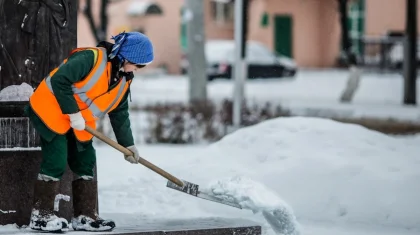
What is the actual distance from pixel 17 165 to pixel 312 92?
22.0 m

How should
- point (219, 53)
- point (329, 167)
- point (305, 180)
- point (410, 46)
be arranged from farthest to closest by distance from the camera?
1. point (219, 53)
2. point (410, 46)
3. point (329, 167)
4. point (305, 180)

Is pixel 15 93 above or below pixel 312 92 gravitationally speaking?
above

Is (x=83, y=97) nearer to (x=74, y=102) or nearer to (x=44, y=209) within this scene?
(x=74, y=102)

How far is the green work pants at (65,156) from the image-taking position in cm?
654

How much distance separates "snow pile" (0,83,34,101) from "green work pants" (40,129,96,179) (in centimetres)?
47

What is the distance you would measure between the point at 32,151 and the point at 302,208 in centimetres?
240

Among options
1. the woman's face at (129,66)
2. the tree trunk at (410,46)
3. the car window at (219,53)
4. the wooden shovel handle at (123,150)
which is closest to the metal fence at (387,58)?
the car window at (219,53)

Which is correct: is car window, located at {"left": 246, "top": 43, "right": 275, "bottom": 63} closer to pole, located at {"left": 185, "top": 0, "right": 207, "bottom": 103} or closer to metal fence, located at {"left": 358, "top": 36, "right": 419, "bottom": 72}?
metal fence, located at {"left": 358, "top": 36, "right": 419, "bottom": 72}

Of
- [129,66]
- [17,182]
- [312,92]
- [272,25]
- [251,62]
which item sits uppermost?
[129,66]

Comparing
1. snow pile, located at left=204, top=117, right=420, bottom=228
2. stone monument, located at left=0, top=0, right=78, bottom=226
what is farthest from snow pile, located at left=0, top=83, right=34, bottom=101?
snow pile, located at left=204, top=117, right=420, bottom=228

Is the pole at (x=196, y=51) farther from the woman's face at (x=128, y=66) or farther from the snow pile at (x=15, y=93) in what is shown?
the woman's face at (x=128, y=66)

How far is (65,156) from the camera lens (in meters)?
6.59

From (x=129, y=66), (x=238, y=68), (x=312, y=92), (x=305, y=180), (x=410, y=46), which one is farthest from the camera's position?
(x=312, y=92)

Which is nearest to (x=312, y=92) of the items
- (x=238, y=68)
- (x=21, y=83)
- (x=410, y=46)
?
(x=410, y=46)
